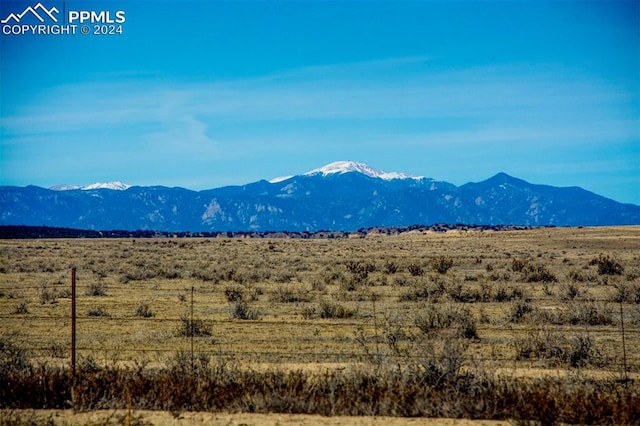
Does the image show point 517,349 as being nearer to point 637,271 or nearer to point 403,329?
point 403,329

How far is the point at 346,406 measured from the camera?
1096 cm

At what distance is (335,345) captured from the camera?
17000mm

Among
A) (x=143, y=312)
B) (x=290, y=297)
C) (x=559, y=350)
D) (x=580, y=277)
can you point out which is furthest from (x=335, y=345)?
(x=580, y=277)

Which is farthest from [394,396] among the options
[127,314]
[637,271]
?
[637,271]

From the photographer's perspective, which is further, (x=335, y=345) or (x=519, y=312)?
(x=519, y=312)

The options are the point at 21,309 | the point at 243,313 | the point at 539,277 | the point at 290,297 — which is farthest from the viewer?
the point at 539,277

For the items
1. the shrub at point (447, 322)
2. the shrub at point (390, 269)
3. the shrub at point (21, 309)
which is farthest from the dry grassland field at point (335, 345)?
the shrub at point (390, 269)

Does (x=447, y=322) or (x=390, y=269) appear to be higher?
(x=390, y=269)

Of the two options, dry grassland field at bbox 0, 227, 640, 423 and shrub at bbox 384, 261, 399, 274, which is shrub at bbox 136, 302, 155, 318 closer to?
dry grassland field at bbox 0, 227, 640, 423

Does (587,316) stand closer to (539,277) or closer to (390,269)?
(539,277)

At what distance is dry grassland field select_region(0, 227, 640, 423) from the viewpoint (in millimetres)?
11070

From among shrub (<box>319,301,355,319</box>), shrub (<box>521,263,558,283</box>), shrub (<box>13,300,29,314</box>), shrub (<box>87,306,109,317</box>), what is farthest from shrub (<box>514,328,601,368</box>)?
shrub (<box>521,263,558,283</box>)

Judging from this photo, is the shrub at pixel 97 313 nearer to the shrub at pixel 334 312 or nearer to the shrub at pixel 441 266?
the shrub at pixel 334 312

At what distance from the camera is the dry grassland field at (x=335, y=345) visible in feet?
36.3
